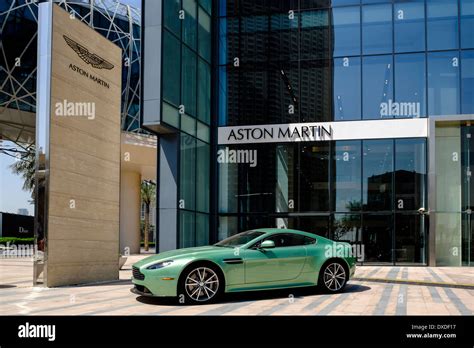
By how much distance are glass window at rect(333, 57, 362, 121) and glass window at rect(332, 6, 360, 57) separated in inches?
14.9

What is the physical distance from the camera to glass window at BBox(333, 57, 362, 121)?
70.6ft

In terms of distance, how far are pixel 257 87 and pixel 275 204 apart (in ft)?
16.3

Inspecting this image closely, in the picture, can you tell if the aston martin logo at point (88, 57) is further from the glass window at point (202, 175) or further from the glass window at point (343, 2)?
the glass window at point (343, 2)

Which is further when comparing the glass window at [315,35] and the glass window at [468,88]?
the glass window at [315,35]

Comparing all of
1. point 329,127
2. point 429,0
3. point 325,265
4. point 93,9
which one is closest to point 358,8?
point 429,0

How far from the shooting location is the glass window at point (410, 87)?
21.0 meters

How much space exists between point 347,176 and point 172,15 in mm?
9092

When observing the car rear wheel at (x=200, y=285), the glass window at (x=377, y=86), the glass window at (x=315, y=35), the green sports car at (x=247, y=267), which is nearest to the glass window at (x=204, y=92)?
the glass window at (x=315, y=35)

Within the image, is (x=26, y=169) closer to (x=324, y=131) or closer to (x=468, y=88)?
(x=324, y=131)

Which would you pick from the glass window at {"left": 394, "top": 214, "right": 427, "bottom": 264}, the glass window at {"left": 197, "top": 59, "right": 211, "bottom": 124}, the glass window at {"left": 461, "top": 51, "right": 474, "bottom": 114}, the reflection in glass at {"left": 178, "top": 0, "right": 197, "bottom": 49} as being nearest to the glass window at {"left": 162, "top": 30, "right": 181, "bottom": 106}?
the reflection in glass at {"left": 178, "top": 0, "right": 197, "bottom": 49}

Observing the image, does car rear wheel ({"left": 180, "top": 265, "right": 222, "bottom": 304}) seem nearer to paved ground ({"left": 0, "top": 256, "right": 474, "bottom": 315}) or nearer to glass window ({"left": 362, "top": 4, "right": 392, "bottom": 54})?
paved ground ({"left": 0, "top": 256, "right": 474, "bottom": 315})

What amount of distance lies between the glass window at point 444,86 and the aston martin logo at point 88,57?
507 inches

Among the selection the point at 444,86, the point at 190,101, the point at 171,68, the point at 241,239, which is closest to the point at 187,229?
the point at 190,101

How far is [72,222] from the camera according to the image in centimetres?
1202
